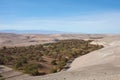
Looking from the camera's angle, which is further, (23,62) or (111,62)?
(23,62)

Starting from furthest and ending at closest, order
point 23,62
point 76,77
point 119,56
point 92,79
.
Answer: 1. point 23,62
2. point 119,56
3. point 76,77
4. point 92,79

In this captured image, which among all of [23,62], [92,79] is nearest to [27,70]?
[23,62]

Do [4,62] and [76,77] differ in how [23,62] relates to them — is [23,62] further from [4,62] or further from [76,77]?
[76,77]

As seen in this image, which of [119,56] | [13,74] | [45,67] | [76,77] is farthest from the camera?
[45,67]

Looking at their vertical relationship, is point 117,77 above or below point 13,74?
above

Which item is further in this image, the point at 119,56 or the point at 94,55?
the point at 94,55

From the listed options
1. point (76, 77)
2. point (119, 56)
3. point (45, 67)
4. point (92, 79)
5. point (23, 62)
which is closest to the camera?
point (92, 79)

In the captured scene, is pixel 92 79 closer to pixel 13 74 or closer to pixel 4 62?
pixel 13 74

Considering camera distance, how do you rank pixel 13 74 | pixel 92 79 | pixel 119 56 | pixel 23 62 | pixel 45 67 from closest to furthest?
pixel 92 79
pixel 13 74
pixel 119 56
pixel 45 67
pixel 23 62

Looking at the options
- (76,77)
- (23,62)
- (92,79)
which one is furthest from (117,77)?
(23,62)
